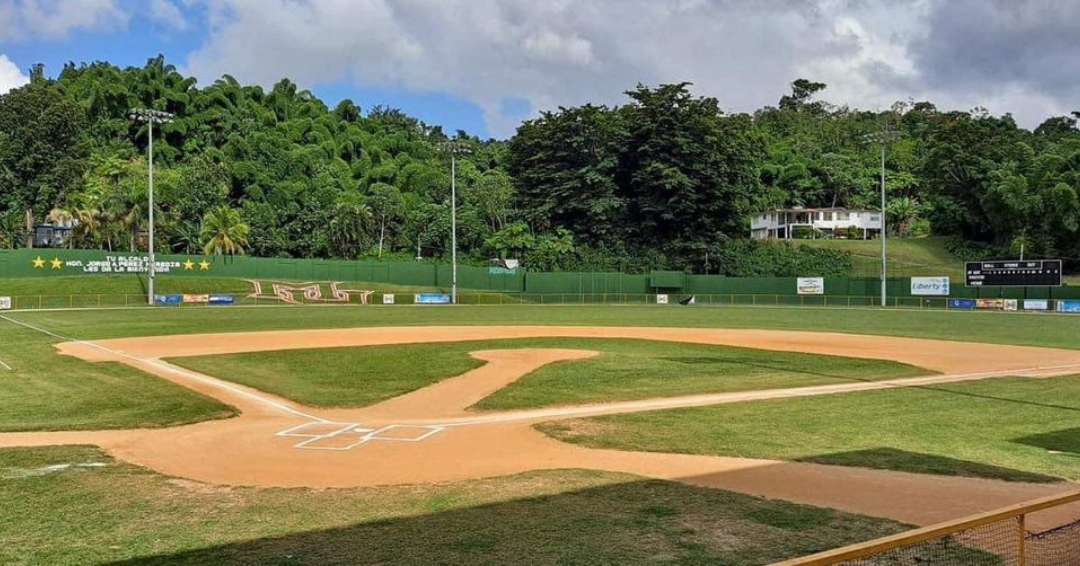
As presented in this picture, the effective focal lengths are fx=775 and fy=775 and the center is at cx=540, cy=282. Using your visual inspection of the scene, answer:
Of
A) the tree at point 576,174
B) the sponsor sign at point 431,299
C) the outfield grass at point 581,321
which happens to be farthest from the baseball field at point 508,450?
the tree at point 576,174

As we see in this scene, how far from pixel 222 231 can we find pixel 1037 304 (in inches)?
3044

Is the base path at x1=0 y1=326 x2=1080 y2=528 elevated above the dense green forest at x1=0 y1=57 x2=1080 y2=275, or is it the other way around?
the dense green forest at x1=0 y1=57 x2=1080 y2=275

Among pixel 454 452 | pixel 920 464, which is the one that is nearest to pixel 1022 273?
pixel 920 464

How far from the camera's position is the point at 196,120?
117 metres

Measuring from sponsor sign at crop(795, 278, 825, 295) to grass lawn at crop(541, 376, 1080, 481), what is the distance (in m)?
58.0

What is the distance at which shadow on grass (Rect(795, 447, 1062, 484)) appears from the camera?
396 inches

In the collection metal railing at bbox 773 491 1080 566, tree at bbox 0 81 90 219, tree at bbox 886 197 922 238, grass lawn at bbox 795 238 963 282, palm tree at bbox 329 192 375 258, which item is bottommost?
metal railing at bbox 773 491 1080 566

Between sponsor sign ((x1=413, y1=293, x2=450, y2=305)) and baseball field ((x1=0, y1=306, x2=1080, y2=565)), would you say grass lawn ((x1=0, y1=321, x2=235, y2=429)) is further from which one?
sponsor sign ((x1=413, y1=293, x2=450, y2=305))

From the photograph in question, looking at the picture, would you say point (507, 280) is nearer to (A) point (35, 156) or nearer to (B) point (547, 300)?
(B) point (547, 300)

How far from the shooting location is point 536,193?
97375mm

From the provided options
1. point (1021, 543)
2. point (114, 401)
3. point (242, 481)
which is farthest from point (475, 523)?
point (114, 401)

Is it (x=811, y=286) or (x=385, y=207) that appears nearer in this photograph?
(x=811, y=286)

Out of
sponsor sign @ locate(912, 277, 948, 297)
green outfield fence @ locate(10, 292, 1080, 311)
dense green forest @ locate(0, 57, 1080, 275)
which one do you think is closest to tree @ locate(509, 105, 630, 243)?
dense green forest @ locate(0, 57, 1080, 275)

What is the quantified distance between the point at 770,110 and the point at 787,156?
3829cm
